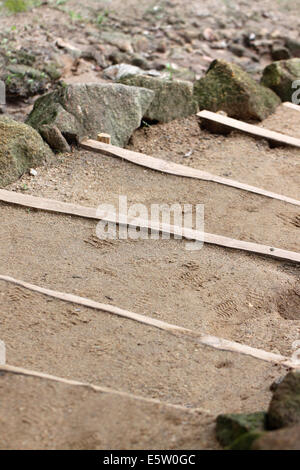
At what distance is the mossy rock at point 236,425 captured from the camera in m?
2.59

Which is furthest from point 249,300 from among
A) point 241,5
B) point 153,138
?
point 241,5

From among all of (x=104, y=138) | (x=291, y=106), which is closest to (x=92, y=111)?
(x=104, y=138)

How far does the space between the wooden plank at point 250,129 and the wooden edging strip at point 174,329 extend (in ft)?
8.38

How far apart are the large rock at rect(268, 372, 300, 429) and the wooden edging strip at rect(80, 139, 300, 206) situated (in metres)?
2.36

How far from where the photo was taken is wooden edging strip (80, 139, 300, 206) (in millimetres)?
4910

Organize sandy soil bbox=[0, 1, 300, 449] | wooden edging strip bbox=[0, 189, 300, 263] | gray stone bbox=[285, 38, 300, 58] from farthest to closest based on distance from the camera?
gray stone bbox=[285, 38, 300, 58]
wooden edging strip bbox=[0, 189, 300, 263]
sandy soil bbox=[0, 1, 300, 449]

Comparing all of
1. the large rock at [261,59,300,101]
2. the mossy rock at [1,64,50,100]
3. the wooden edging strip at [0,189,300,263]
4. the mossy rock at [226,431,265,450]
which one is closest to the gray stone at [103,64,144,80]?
the mossy rock at [1,64,50,100]

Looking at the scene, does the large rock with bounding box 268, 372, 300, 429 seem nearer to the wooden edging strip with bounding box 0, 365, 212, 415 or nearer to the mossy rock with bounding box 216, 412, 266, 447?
the mossy rock with bounding box 216, 412, 266, 447

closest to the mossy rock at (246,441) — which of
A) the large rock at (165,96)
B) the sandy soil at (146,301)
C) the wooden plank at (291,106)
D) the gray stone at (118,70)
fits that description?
the sandy soil at (146,301)

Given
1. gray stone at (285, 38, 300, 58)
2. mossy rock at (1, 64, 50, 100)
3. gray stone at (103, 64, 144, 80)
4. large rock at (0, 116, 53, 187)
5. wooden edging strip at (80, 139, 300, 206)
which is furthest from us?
gray stone at (285, 38, 300, 58)

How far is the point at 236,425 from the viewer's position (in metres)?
2.62

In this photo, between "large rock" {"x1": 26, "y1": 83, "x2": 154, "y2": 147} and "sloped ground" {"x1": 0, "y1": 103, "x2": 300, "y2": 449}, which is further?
"large rock" {"x1": 26, "y1": 83, "x2": 154, "y2": 147}

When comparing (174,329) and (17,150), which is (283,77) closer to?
(17,150)
